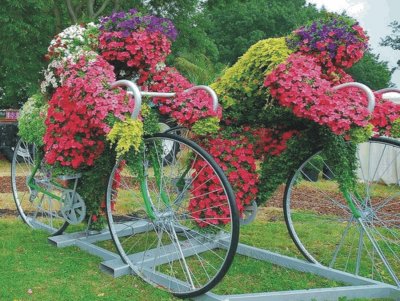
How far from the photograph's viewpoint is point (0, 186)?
8.94 metres

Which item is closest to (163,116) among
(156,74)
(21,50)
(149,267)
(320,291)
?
(156,74)

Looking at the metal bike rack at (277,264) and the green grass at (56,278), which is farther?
the green grass at (56,278)

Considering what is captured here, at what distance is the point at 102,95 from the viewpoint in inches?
147

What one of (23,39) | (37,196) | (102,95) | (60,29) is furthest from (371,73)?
(102,95)

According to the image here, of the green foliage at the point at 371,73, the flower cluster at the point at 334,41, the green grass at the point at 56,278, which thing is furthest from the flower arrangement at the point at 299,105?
the green foliage at the point at 371,73

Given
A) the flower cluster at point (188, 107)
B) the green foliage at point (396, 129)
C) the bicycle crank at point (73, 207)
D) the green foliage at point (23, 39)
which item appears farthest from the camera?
the green foliage at point (23, 39)

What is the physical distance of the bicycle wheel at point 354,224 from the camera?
385 cm

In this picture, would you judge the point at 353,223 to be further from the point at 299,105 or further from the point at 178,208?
the point at 178,208

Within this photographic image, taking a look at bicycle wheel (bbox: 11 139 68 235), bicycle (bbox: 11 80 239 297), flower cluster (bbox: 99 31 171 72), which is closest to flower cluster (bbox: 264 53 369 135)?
bicycle (bbox: 11 80 239 297)

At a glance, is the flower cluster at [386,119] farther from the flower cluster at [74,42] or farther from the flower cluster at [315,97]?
the flower cluster at [74,42]

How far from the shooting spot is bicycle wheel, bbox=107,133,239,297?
3.58 metres

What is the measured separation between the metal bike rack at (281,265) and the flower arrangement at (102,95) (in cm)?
32

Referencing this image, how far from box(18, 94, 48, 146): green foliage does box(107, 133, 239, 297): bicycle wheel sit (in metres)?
0.96

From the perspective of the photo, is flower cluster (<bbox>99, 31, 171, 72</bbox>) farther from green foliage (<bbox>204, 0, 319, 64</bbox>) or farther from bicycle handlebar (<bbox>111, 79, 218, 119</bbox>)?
green foliage (<bbox>204, 0, 319, 64</bbox>)
